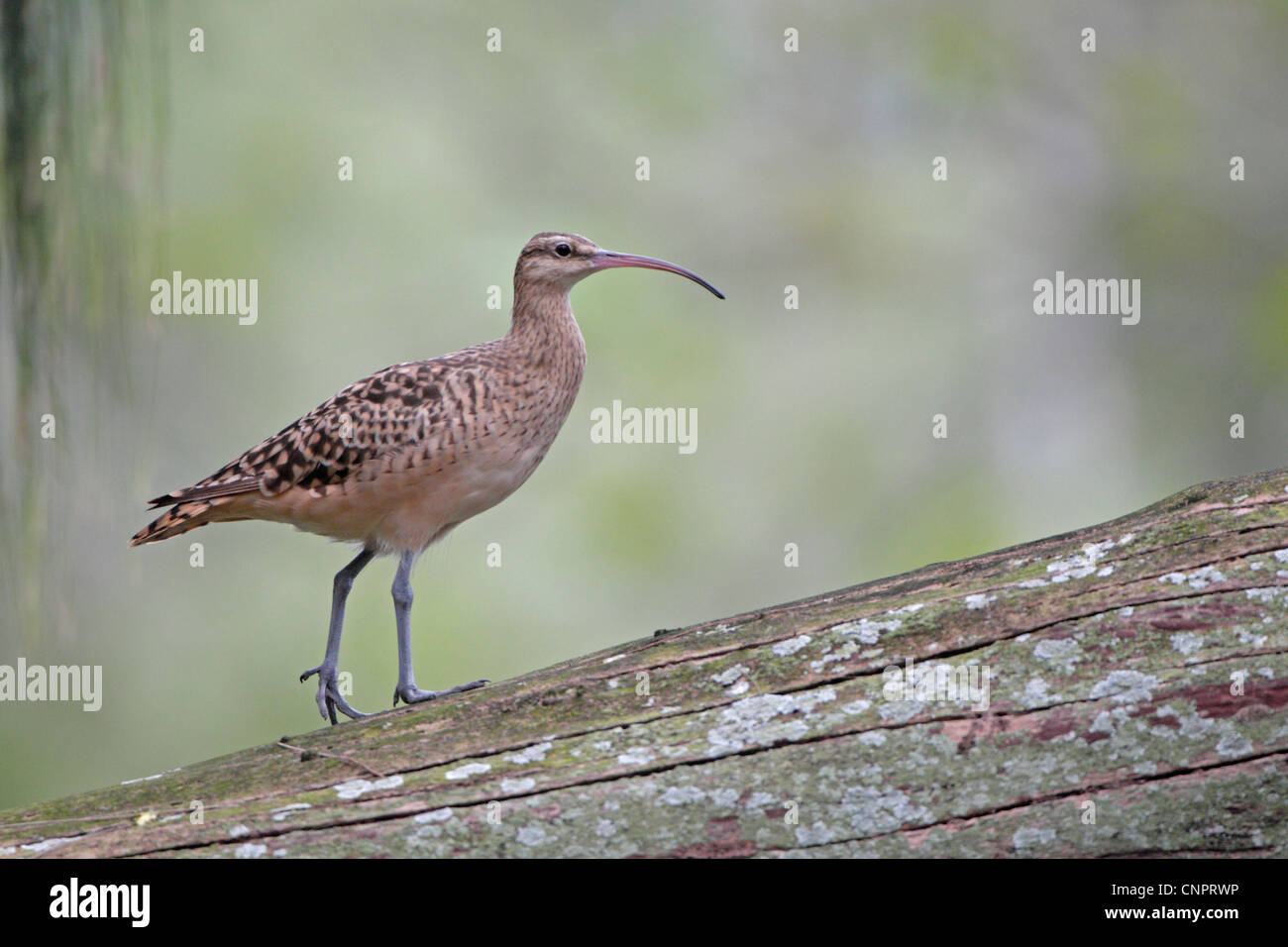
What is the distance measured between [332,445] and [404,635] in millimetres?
801

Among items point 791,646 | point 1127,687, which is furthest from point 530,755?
point 1127,687

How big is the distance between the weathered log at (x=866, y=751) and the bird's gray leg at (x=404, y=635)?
4.69ft

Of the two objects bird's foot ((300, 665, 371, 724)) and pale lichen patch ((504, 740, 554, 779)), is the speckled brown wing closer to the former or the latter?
bird's foot ((300, 665, 371, 724))

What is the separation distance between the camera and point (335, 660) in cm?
531

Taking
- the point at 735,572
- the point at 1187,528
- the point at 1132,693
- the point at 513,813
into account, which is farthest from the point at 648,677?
the point at 735,572

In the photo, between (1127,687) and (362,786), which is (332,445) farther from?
(1127,687)

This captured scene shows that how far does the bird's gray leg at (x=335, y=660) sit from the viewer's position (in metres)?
5.22

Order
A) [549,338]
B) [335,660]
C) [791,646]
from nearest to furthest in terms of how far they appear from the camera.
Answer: [791,646]
[335,660]
[549,338]

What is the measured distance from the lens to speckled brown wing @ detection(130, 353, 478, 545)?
514 centimetres

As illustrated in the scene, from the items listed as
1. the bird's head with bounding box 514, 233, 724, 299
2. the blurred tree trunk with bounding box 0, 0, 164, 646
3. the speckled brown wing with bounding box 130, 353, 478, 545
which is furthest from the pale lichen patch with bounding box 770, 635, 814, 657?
the bird's head with bounding box 514, 233, 724, 299

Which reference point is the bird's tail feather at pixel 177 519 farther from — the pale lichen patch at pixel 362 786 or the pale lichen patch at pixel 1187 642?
the pale lichen patch at pixel 1187 642

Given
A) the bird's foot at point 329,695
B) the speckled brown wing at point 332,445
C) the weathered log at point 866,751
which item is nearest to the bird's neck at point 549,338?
the speckled brown wing at point 332,445

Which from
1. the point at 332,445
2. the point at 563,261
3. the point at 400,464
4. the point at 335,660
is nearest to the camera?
the point at 400,464

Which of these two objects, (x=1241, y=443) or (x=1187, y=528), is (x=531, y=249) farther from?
(x=1241, y=443)
